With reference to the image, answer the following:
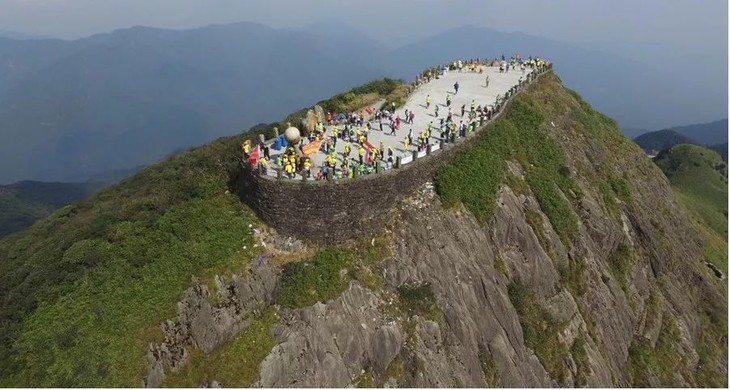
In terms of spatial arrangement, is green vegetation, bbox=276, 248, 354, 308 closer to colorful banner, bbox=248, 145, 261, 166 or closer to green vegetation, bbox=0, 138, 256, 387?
green vegetation, bbox=0, 138, 256, 387

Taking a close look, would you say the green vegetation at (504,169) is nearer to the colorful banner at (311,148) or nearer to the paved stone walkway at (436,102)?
the paved stone walkway at (436,102)

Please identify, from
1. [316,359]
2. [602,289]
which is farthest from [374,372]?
[602,289]

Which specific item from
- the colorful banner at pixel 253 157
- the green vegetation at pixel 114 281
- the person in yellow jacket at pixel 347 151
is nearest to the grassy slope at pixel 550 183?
the person in yellow jacket at pixel 347 151

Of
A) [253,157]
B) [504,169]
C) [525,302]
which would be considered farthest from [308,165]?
[525,302]

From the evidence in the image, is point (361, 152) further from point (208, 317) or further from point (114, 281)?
point (114, 281)

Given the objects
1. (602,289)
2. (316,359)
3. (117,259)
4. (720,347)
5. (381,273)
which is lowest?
(720,347)

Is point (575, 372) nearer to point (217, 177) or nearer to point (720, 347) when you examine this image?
point (720, 347)
